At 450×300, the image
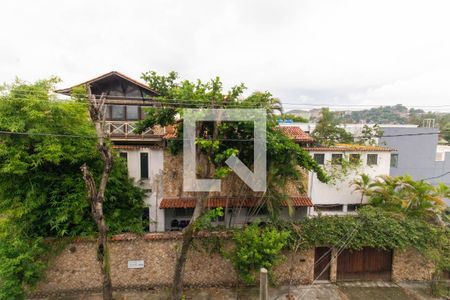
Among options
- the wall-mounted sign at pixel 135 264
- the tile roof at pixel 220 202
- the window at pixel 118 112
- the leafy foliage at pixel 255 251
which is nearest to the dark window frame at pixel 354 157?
the tile roof at pixel 220 202

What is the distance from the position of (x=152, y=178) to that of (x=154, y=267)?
422cm

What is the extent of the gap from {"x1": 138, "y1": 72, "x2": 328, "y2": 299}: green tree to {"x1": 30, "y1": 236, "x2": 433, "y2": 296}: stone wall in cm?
90

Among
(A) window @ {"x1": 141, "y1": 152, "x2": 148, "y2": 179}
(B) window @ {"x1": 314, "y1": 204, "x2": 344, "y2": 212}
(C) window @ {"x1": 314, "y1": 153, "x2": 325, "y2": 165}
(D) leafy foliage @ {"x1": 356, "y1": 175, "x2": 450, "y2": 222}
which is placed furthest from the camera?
(B) window @ {"x1": 314, "y1": 204, "x2": 344, "y2": 212}

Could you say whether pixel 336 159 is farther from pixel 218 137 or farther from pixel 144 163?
pixel 144 163

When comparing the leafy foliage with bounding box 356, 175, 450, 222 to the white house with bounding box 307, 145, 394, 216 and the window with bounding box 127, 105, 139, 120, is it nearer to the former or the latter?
the white house with bounding box 307, 145, 394, 216

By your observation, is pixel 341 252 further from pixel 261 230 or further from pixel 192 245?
pixel 192 245

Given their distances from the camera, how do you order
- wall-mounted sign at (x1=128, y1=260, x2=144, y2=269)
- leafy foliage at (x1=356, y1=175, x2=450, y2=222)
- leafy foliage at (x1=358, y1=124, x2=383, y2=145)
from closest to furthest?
wall-mounted sign at (x1=128, y1=260, x2=144, y2=269) < leafy foliage at (x1=356, y1=175, x2=450, y2=222) < leafy foliage at (x1=358, y1=124, x2=383, y2=145)

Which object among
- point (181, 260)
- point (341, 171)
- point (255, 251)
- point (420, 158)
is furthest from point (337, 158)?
point (181, 260)

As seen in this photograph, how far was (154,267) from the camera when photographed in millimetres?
7863

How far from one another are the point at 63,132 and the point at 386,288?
1321 cm

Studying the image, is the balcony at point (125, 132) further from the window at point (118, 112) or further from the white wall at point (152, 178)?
the white wall at point (152, 178)

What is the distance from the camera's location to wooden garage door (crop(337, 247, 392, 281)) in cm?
848

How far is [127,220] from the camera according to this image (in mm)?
8406

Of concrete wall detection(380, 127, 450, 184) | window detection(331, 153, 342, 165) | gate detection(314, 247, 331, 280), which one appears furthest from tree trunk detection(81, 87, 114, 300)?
concrete wall detection(380, 127, 450, 184)
